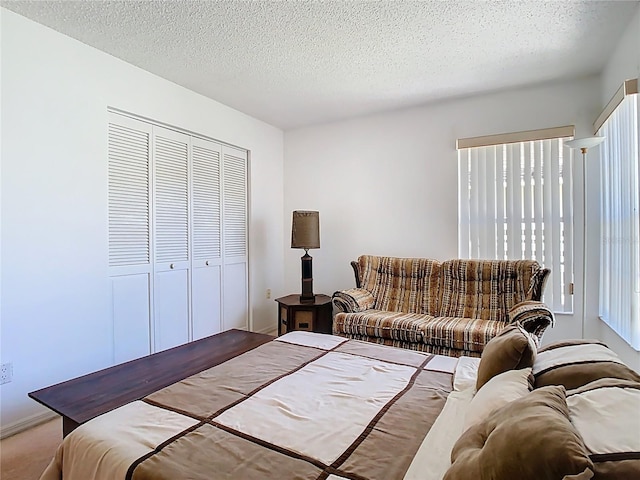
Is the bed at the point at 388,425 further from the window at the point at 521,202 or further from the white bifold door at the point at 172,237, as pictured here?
the window at the point at 521,202

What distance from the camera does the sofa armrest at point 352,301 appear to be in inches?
126

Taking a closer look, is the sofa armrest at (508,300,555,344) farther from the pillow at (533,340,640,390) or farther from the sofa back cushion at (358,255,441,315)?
the pillow at (533,340,640,390)

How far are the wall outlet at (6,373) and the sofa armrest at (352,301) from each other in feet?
7.49

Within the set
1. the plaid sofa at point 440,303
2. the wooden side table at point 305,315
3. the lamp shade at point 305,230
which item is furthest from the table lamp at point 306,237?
the plaid sofa at point 440,303

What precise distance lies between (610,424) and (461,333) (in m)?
2.00

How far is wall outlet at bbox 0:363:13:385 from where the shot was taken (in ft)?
7.11

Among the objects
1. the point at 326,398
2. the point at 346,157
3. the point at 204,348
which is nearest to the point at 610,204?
the point at 346,157

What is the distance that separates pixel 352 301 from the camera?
3.23 meters

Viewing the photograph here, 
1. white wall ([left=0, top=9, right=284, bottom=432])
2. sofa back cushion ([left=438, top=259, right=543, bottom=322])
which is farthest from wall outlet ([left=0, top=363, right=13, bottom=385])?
sofa back cushion ([left=438, top=259, right=543, bottom=322])

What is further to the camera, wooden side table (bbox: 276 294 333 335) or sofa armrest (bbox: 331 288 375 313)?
wooden side table (bbox: 276 294 333 335)

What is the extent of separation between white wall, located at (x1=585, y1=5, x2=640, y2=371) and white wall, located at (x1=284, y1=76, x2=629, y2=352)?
0.09 meters

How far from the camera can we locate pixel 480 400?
110 cm

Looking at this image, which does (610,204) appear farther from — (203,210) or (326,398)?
(203,210)

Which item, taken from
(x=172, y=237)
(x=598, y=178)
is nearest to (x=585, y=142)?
(x=598, y=178)
